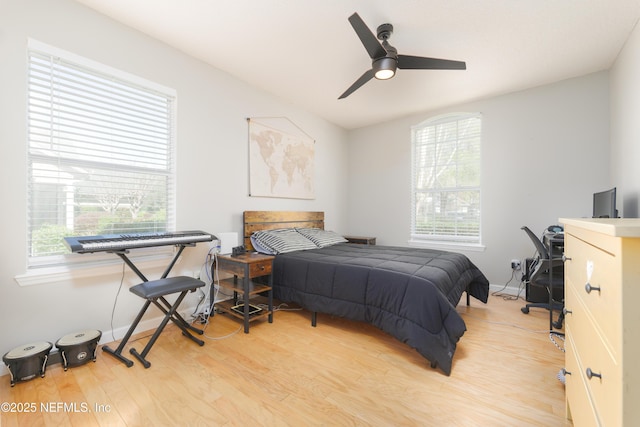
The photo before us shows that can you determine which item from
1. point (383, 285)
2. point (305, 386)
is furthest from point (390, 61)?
point (305, 386)

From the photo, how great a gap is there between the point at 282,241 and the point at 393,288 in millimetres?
1492

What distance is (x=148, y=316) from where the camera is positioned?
2531 mm

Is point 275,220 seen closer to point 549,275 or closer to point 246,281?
point 246,281

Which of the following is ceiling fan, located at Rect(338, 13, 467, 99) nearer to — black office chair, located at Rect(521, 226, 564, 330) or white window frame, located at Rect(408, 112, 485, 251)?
black office chair, located at Rect(521, 226, 564, 330)

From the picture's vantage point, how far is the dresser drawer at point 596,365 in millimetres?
703

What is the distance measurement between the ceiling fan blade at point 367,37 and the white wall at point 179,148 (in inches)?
71.1

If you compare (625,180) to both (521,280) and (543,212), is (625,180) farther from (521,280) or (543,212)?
(521,280)

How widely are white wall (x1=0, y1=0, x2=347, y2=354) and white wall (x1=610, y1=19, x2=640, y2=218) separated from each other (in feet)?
11.8

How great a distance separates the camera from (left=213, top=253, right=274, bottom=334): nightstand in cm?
251

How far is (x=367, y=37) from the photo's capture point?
2.02 metres

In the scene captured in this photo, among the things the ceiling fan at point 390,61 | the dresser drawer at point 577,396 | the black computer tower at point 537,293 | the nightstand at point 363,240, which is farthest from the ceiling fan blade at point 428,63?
the nightstand at point 363,240

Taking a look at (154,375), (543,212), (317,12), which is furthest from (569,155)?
(154,375)

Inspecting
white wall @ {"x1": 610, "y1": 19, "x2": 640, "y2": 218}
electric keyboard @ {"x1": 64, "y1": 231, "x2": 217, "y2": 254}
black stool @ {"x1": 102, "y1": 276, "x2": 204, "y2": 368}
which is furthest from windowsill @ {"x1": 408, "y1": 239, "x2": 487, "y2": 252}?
black stool @ {"x1": 102, "y1": 276, "x2": 204, "y2": 368}

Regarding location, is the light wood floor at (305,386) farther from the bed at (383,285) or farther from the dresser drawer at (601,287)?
the dresser drawer at (601,287)
